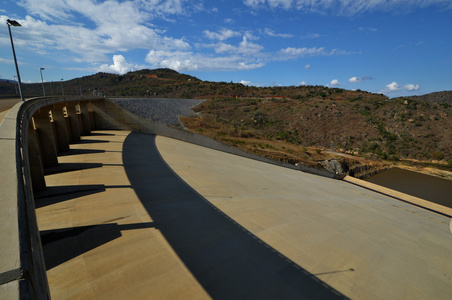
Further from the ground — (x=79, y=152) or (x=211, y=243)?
(x=79, y=152)

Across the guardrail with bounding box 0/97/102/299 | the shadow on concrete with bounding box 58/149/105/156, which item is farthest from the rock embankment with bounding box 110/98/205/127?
the guardrail with bounding box 0/97/102/299

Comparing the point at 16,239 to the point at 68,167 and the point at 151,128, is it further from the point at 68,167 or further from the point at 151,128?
the point at 151,128

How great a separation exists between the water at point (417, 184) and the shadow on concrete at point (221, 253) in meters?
36.6

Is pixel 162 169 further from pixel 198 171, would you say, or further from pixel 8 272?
pixel 8 272

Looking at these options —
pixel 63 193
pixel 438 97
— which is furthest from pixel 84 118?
pixel 438 97

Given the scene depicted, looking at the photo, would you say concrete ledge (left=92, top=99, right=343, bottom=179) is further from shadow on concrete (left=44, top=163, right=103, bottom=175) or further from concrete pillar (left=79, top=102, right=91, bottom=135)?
shadow on concrete (left=44, top=163, right=103, bottom=175)

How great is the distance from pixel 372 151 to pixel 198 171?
4643 cm

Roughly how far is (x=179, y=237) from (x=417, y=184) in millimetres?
44533

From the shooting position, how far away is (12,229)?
9.23 ft

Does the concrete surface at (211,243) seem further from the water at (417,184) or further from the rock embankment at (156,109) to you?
the rock embankment at (156,109)

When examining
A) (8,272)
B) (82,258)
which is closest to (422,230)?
(82,258)

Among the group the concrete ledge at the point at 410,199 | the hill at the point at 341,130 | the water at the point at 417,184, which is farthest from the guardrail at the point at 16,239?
the water at the point at 417,184

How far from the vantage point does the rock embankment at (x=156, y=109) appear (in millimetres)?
45188

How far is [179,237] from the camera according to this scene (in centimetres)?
862
